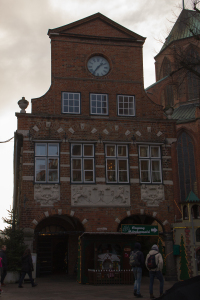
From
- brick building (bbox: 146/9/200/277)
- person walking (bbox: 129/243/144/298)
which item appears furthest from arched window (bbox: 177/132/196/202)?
person walking (bbox: 129/243/144/298)

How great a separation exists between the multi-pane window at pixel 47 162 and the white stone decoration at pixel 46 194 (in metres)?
0.30

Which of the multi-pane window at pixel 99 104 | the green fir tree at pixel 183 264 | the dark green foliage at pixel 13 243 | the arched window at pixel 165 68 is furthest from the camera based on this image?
the arched window at pixel 165 68

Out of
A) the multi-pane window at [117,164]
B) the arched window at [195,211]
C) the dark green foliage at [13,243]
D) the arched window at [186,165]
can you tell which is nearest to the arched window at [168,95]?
the arched window at [186,165]

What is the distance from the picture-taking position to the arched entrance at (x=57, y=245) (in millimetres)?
21703

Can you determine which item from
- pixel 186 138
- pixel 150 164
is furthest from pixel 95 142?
pixel 186 138

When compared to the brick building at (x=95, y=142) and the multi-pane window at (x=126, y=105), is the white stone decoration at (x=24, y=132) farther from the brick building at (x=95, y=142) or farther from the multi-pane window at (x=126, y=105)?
the multi-pane window at (x=126, y=105)

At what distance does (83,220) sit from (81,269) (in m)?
3.37

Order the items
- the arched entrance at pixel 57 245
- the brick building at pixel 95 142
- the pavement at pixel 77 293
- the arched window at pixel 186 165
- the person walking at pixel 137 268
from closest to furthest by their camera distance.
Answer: the pavement at pixel 77 293, the person walking at pixel 137 268, the brick building at pixel 95 142, the arched entrance at pixel 57 245, the arched window at pixel 186 165

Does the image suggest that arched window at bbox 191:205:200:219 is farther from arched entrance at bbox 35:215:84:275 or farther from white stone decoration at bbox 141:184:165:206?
arched entrance at bbox 35:215:84:275

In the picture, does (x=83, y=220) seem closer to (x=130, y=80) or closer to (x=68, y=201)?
(x=68, y=201)

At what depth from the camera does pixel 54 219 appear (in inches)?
859

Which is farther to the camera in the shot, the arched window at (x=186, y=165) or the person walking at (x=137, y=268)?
the arched window at (x=186, y=165)

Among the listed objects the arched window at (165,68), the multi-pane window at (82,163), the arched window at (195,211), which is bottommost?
the arched window at (195,211)

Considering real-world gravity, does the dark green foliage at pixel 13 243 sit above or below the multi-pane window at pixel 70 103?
below
